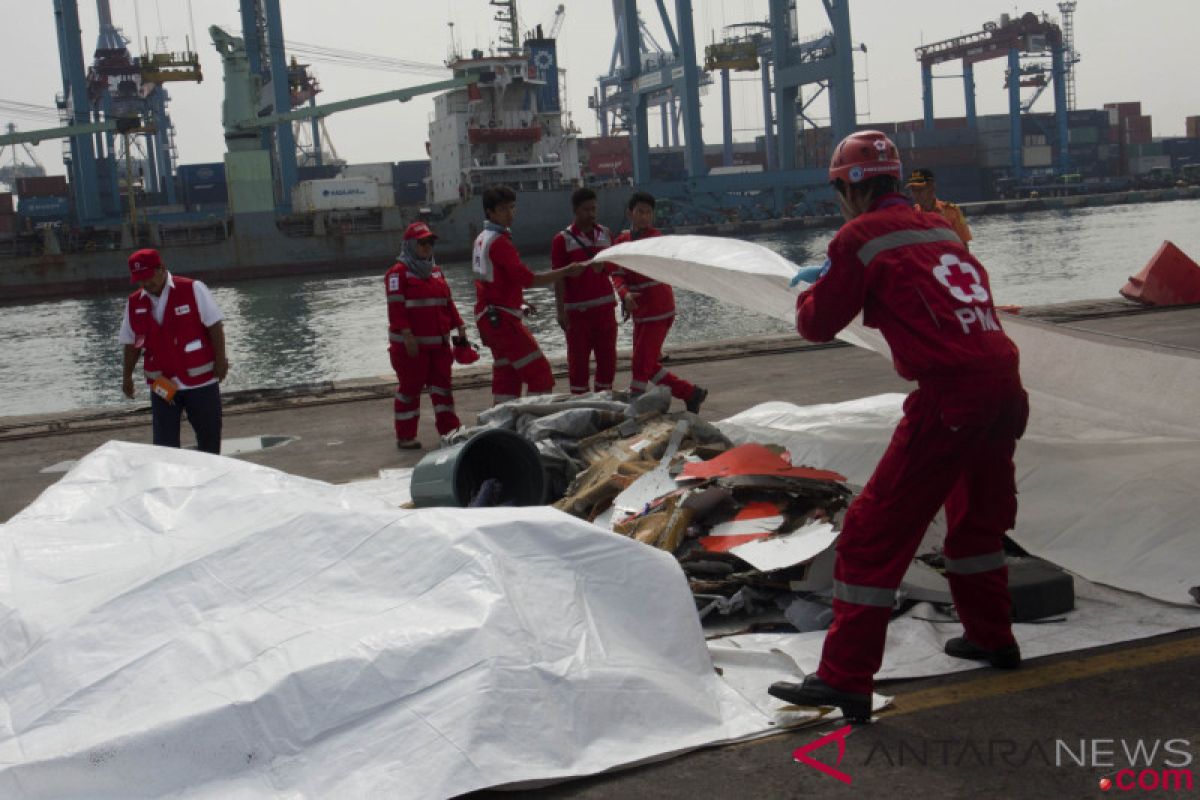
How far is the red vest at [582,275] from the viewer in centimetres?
830

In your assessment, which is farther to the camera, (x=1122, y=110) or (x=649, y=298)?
(x=1122, y=110)

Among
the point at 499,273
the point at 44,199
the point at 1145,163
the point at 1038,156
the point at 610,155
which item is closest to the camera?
the point at 499,273

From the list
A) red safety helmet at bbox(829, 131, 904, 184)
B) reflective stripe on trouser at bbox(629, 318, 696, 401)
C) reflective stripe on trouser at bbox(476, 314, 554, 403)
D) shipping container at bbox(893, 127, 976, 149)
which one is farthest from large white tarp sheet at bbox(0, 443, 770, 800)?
shipping container at bbox(893, 127, 976, 149)

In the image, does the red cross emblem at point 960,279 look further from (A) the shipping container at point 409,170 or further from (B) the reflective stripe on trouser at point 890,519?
(A) the shipping container at point 409,170

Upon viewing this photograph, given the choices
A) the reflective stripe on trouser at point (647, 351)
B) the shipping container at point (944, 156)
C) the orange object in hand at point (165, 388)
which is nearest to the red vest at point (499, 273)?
the reflective stripe on trouser at point (647, 351)

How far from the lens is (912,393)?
3.23m

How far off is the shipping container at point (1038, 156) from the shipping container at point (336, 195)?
55670 mm

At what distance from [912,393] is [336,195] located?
59.3 metres

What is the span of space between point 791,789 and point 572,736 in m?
0.57

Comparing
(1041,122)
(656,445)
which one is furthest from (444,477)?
(1041,122)

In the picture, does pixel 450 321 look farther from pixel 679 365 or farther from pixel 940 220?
pixel 940 220

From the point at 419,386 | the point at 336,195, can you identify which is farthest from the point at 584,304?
the point at 336,195

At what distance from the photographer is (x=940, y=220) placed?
3.39 meters

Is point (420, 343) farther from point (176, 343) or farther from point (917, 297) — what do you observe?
point (917, 297)
